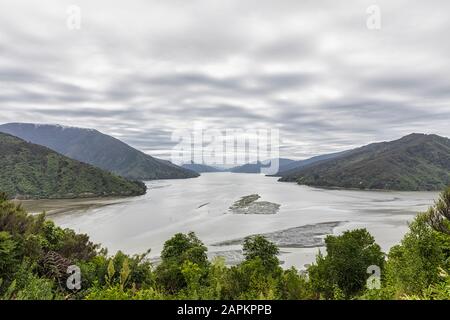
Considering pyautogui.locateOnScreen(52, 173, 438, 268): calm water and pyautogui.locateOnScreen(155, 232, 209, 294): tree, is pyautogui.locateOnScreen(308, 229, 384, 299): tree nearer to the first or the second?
pyautogui.locateOnScreen(155, 232, 209, 294): tree

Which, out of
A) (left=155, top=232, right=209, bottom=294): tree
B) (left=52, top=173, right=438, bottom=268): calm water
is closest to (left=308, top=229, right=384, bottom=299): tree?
(left=155, top=232, right=209, bottom=294): tree

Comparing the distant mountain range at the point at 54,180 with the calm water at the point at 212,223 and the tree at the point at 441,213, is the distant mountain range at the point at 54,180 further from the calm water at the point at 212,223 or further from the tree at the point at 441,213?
the tree at the point at 441,213

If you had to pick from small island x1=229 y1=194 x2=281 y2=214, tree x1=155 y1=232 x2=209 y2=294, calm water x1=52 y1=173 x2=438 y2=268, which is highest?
tree x1=155 y1=232 x2=209 y2=294

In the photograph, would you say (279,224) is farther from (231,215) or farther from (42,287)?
(42,287)

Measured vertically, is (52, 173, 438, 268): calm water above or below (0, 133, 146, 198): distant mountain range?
below

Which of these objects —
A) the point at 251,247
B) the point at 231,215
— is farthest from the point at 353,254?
the point at 231,215

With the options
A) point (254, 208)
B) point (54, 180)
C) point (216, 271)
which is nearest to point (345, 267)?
point (216, 271)
